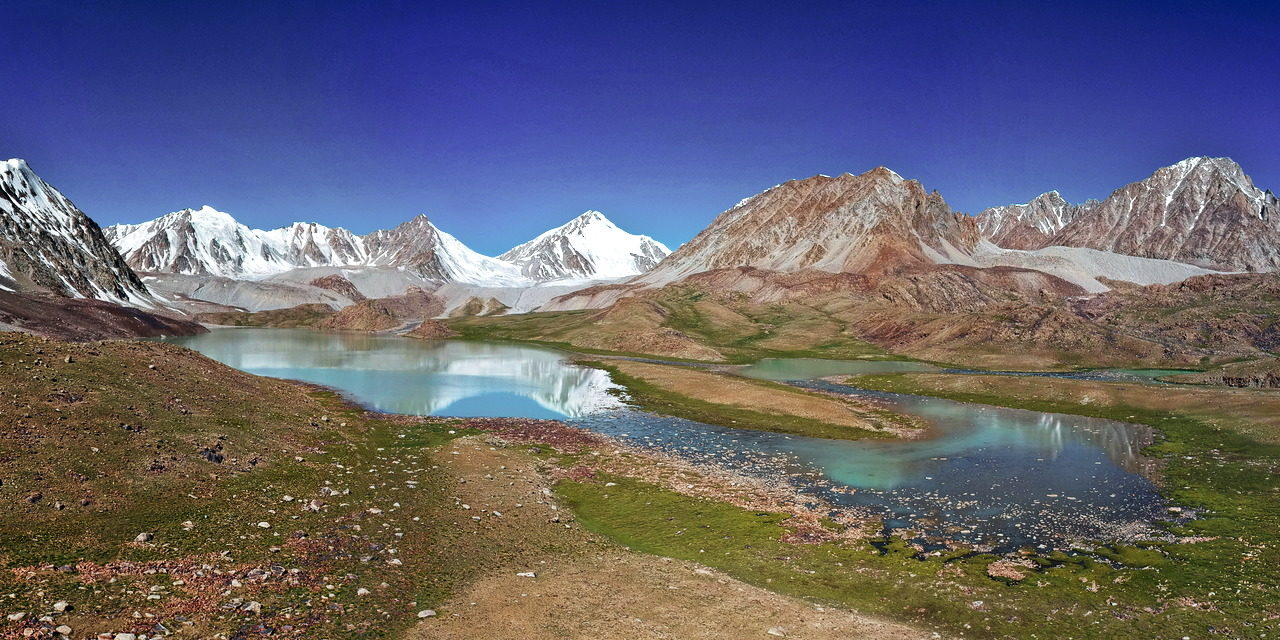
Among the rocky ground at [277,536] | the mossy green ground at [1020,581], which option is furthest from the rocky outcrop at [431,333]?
the mossy green ground at [1020,581]

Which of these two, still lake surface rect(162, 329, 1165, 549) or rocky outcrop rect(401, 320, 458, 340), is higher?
rocky outcrop rect(401, 320, 458, 340)

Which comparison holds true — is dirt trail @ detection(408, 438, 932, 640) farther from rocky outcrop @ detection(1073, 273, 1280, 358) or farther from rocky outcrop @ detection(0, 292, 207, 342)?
rocky outcrop @ detection(1073, 273, 1280, 358)

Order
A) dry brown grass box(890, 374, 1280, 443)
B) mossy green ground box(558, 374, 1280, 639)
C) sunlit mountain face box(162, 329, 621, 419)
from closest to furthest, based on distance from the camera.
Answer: mossy green ground box(558, 374, 1280, 639) < dry brown grass box(890, 374, 1280, 443) < sunlit mountain face box(162, 329, 621, 419)

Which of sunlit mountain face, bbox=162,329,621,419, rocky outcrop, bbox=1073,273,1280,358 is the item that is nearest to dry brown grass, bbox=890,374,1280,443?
sunlit mountain face, bbox=162,329,621,419

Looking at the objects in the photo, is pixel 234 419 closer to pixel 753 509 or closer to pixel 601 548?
pixel 601 548

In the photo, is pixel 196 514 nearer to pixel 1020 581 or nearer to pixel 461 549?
pixel 461 549

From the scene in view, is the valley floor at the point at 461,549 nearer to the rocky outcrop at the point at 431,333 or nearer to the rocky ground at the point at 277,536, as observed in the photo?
the rocky ground at the point at 277,536

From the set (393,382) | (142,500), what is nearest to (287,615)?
(142,500)
